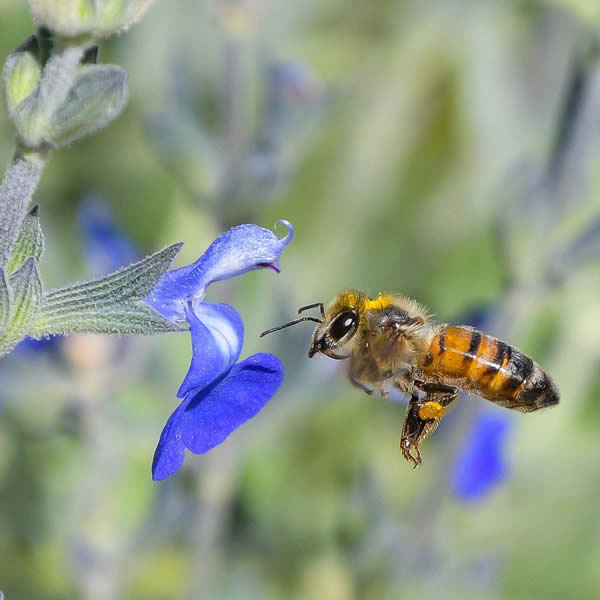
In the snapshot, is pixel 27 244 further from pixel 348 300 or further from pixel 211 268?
pixel 348 300

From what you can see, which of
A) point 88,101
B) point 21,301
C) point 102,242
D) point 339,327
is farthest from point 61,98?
point 102,242

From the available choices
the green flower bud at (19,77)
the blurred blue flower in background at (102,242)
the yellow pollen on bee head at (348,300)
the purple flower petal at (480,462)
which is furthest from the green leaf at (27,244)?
the purple flower petal at (480,462)

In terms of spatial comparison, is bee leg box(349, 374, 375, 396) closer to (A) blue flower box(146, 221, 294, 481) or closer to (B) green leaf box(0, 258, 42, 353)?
(A) blue flower box(146, 221, 294, 481)

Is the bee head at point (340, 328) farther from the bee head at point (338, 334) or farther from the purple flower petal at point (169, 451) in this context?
the purple flower petal at point (169, 451)

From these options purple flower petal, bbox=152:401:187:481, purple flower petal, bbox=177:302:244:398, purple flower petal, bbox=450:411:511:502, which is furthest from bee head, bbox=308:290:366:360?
purple flower petal, bbox=450:411:511:502

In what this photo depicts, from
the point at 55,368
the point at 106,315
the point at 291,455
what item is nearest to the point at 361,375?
the point at 106,315

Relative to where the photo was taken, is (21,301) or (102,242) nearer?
(21,301)
